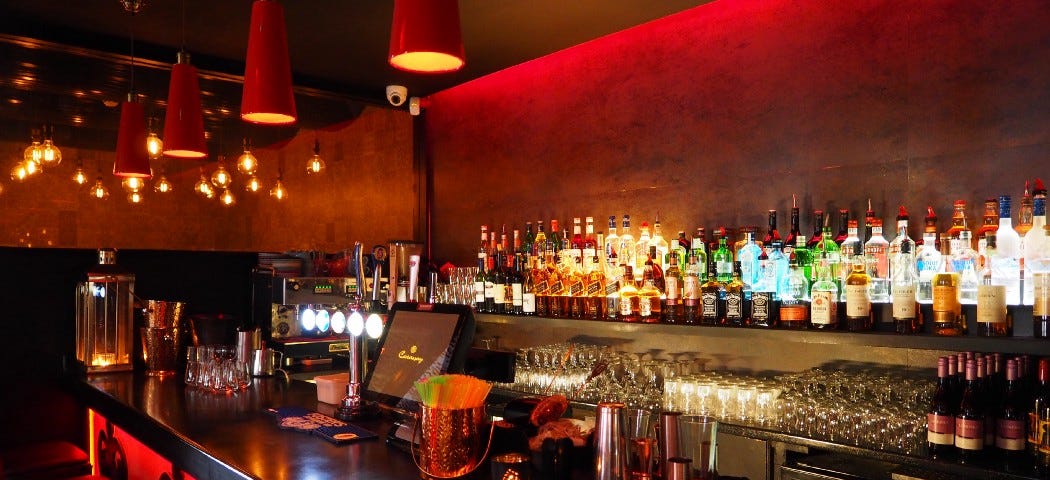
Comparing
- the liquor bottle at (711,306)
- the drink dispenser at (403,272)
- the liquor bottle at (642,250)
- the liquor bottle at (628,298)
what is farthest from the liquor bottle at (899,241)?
the drink dispenser at (403,272)

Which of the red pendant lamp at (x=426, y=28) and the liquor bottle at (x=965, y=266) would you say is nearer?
the red pendant lamp at (x=426, y=28)

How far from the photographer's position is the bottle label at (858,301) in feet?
8.50

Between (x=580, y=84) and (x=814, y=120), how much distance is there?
4.80 feet

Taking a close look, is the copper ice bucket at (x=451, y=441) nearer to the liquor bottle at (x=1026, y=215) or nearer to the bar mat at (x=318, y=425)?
the bar mat at (x=318, y=425)

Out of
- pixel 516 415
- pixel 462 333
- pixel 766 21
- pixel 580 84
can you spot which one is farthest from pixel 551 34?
pixel 516 415

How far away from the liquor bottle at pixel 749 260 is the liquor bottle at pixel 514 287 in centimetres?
112

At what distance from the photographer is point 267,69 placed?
1935 millimetres

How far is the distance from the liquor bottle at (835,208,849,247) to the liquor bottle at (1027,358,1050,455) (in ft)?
2.74

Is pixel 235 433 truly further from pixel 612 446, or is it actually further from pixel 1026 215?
pixel 1026 215

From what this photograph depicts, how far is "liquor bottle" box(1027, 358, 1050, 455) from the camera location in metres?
2.20

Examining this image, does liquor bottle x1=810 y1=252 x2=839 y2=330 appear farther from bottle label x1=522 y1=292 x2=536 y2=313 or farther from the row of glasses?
the row of glasses

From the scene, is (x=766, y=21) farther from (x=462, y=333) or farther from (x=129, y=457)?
(x=129, y=457)

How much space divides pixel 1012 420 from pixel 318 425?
6.98ft

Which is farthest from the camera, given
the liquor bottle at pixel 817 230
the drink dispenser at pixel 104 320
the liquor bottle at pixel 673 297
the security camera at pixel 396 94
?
the security camera at pixel 396 94
